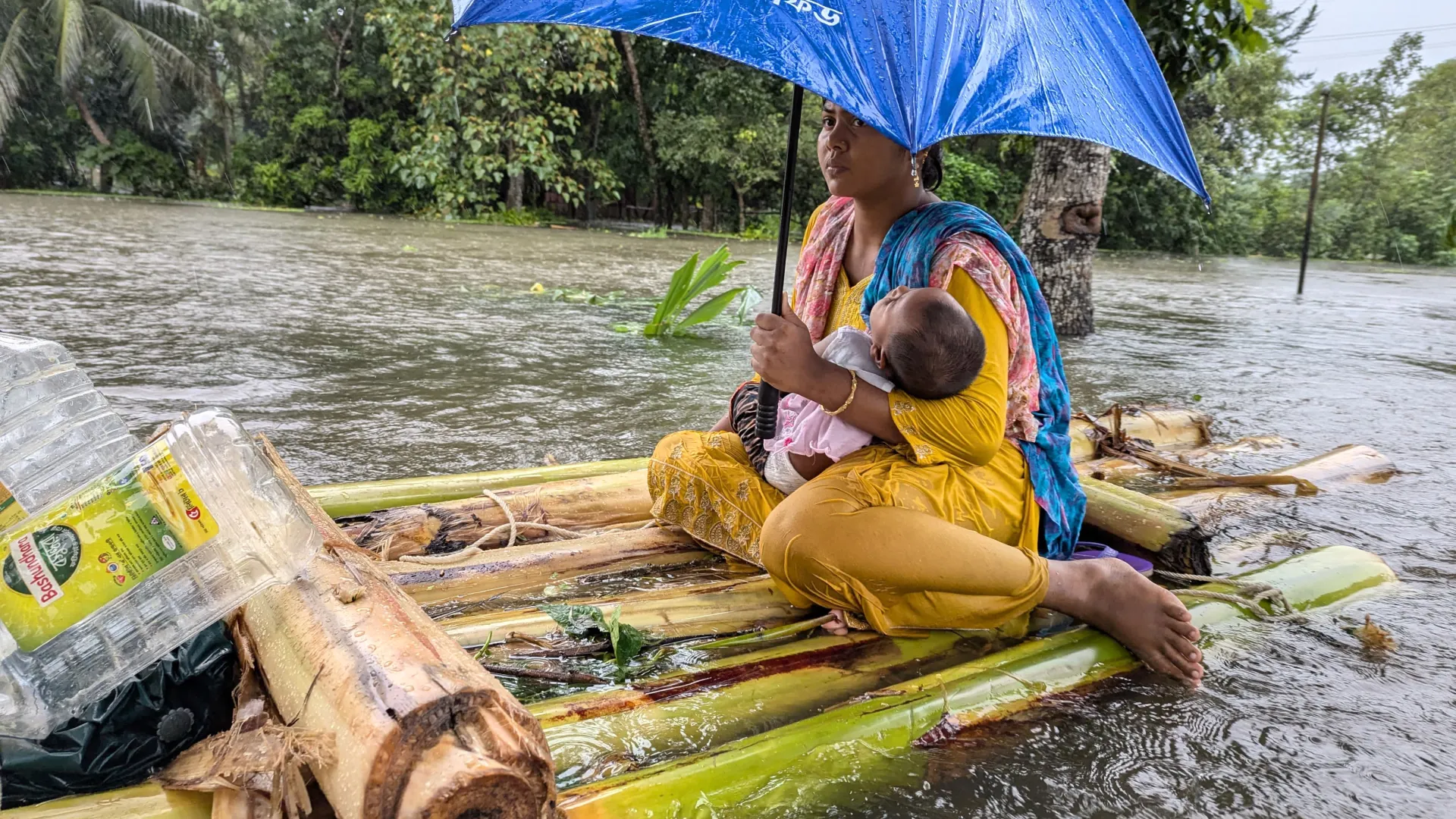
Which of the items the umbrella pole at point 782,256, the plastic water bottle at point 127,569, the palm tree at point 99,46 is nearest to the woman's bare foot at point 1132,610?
the umbrella pole at point 782,256

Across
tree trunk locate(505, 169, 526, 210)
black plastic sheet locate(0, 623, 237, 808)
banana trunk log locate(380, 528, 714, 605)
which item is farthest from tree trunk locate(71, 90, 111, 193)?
black plastic sheet locate(0, 623, 237, 808)

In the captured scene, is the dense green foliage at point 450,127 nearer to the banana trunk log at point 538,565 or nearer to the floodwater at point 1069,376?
the floodwater at point 1069,376

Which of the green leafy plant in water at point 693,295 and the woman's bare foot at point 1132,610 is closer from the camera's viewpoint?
the woman's bare foot at point 1132,610

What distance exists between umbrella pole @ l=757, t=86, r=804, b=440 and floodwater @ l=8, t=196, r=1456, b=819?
859 millimetres

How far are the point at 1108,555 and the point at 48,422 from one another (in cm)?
244

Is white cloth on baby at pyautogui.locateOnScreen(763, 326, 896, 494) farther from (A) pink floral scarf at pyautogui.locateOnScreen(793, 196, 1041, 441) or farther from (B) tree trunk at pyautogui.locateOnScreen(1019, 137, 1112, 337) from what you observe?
(B) tree trunk at pyautogui.locateOnScreen(1019, 137, 1112, 337)

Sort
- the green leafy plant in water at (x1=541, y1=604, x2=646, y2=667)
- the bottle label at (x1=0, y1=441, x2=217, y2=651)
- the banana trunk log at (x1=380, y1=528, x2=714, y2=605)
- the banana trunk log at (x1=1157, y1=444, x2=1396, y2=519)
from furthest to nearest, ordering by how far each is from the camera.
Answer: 1. the banana trunk log at (x1=1157, y1=444, x2=1396, y2=519)
2. the banana trunk log at (x1=380, y1=528, x2=714, y2=605)
3. the green leafy plant in water at (x1=541, y1=604, x2=646, y2=667)
4. the bottle label at (x1=0, y1=441, x2=217, y2=651)

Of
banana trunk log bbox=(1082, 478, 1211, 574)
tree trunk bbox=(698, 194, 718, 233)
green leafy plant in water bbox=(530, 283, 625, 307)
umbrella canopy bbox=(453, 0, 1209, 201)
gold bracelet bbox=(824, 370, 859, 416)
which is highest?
tree trunk bbox=(698, 194, 718, 233)

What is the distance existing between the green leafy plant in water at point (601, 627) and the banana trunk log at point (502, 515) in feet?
2.03

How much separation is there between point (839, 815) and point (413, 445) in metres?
2.74

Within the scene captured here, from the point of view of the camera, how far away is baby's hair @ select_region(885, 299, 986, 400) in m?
1.80

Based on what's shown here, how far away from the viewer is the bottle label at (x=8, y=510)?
1561mm

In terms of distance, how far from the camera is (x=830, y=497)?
1.98m

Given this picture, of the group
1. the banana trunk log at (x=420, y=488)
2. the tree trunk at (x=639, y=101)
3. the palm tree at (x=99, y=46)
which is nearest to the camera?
the banana trunk log at (x=420, y=488)
